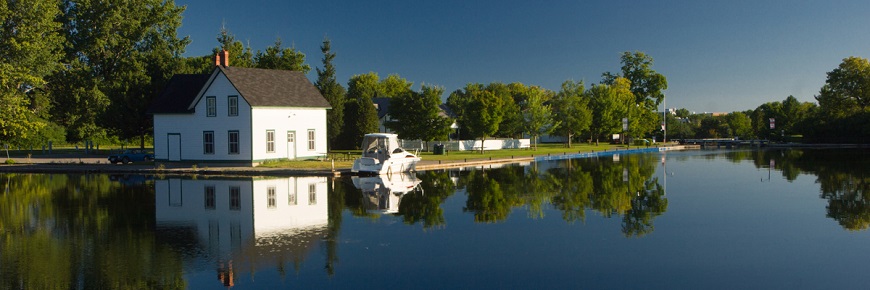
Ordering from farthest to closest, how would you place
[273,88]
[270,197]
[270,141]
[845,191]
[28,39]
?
[28,39], [273,88], [270,141], [845,191], [270,197]

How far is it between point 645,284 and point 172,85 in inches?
1809

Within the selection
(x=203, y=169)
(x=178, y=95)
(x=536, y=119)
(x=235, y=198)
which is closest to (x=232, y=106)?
(x=203, y=169)

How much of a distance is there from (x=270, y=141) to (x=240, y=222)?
27365mm

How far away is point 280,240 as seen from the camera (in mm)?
16078

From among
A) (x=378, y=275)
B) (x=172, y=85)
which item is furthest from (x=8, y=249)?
(x=172, y=85)

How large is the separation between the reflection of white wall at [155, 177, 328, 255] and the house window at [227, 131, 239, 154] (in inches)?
449

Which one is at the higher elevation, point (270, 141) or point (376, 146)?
point (270, 141)

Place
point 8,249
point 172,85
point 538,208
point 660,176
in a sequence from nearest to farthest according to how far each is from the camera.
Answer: point 8,249, point 538,208, point 660,176, point 172,85

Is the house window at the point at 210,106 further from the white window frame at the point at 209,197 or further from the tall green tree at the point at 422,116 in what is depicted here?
the tall green tree at the point at 422,116

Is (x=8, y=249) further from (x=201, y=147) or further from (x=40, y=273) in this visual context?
(x=201, y=147)

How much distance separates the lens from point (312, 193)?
27.5 meters

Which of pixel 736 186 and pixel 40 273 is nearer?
pixel 40 273

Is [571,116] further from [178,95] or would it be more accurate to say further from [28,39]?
[28,39]

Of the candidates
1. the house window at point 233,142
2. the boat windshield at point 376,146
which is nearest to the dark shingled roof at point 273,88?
the house window at point 233,142
